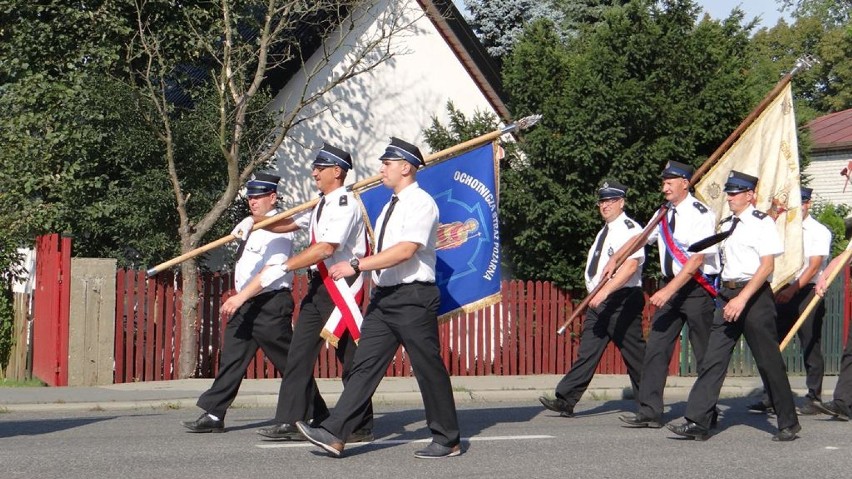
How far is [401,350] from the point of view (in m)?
14.9

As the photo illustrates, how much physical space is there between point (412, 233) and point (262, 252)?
5.78ft

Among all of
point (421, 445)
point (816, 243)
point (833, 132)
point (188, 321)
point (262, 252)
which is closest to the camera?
point (421, 445)

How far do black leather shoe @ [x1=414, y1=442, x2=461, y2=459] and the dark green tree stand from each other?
816 cm

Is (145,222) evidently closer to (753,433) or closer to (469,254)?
(469,254)

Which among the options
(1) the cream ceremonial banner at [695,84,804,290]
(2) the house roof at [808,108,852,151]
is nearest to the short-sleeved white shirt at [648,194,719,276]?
(1) the cream ceremonial banner at [695,84,804,290]

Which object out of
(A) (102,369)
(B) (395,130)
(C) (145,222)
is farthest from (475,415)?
(B) (395,130)

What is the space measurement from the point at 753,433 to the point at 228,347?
13.0 feet

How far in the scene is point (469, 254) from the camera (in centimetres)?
922

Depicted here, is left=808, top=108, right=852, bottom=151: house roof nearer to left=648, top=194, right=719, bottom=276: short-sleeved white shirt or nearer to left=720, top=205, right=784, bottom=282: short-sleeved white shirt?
left=648, top=194, right=719, bottom=276: short-sleeved white shirt

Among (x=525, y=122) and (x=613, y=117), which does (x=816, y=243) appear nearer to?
(x=525, y=122)

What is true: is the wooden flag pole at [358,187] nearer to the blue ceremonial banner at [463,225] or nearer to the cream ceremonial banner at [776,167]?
the blue ceremonial banner at [463,225]

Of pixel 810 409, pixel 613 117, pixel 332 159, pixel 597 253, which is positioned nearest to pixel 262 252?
pixel 332 159

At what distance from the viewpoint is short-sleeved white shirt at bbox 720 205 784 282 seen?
8828 millimetres

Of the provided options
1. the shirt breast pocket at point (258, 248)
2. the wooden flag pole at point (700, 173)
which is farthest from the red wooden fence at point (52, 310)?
the wooden flag pole at point (700, 173)
